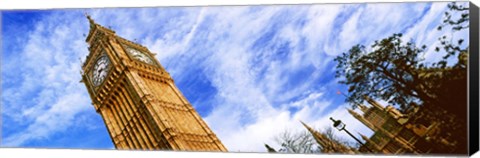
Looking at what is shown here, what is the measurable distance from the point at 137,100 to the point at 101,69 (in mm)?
1425

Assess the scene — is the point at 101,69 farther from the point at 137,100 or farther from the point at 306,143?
the point at 306,143

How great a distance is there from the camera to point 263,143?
678 inches

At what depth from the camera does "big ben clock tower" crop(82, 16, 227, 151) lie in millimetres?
18906

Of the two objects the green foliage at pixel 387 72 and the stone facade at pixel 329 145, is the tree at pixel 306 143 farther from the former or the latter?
the green foliage at pixel 387 72

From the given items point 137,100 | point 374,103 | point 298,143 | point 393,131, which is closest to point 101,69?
point 137,100

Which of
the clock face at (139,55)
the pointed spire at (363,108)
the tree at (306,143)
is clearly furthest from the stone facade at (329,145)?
the clock face at (139,55)

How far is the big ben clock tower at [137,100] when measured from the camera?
744 inches

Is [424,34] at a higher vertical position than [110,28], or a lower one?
lower

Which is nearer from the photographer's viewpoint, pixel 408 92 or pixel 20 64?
pixel 408 92

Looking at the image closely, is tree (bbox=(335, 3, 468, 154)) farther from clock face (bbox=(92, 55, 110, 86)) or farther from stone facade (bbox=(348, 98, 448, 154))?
clock face (bbox=(92, 55, 110, 86))

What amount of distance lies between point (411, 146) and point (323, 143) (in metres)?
2.02

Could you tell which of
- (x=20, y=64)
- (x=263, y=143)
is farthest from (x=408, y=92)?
(x=20, y=64)

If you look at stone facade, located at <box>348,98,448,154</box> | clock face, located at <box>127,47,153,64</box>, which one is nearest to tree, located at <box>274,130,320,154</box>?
stone facade, located at <box>348,98,448,154</box>

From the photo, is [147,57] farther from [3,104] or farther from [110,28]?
[3,104]
